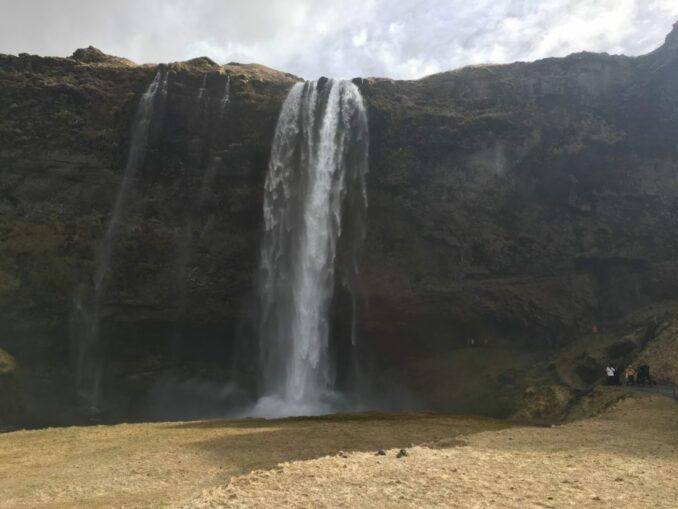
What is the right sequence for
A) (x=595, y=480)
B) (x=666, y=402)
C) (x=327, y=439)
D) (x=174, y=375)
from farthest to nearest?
(x=174, y=375) → (x=666, y=402) → (x=327, y=439) → (x=595, y=480)

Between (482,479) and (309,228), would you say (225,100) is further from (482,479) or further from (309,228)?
(482,479)

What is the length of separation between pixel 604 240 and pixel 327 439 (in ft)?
121

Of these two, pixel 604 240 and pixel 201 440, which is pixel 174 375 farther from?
pixel 604 240

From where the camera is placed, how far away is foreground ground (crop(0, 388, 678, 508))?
37.8 ft

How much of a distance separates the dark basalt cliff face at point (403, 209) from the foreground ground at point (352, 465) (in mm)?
21964

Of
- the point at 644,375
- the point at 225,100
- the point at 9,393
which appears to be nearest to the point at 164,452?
the point at 9,393

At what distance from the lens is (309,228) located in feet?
155

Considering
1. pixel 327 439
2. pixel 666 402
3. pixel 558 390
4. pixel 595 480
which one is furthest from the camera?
pixel 558 390

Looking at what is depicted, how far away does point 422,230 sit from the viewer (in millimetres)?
49031

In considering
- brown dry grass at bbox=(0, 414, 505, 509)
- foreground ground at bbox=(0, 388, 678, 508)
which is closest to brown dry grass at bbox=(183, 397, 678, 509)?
foreground ground at bbox=(0, 388, 678, 508)

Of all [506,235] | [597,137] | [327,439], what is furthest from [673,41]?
[327,439]

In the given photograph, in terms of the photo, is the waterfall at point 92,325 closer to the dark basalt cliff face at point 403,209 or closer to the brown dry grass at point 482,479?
the dark basalt cliff face at point 403,209

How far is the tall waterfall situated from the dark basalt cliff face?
1.38 m

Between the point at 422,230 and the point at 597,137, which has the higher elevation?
the point at 597,137
